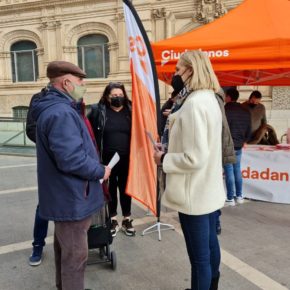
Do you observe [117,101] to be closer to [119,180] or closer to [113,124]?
[113,124]

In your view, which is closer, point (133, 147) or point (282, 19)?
point (133, 147)

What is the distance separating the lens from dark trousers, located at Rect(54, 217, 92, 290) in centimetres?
214

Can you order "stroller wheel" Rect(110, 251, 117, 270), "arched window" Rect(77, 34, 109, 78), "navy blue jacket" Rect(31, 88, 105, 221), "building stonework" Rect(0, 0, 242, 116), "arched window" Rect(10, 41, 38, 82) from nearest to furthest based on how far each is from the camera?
1. "navy blue jacket" Rect(31, 88, 105, 221)
2. "stroller wheel" Rect(110, 251, 117, 270)
3. "building stonework" Rect(0, 0, 242, 116)
4. "arched window" Rect(77, 34, 109, 78)
5. "arched window" Rect(10, 41, 38, 82)

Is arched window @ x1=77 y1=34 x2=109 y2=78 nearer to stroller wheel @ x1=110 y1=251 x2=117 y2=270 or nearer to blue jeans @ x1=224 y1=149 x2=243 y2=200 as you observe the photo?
blue jeans @ x1=224 y1=149 x2=243 y2=200

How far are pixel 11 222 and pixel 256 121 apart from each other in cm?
407

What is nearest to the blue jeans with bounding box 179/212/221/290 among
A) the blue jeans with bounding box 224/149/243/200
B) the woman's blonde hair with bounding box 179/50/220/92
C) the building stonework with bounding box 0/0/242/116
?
the woman's blonde hair with bounding box 179/50/220/92

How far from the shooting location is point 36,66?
18219mm

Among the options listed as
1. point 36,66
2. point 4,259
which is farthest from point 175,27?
point 4,259

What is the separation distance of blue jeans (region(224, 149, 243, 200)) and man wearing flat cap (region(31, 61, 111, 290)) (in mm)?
2966

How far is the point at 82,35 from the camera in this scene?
1709 centimetres

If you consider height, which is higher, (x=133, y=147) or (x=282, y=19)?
(x=282, y=19)

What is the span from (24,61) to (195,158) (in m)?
18.4

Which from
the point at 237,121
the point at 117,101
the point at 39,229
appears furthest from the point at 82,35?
the point at 39,229

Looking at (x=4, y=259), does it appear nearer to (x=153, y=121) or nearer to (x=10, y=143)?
(x=153, y=121)
